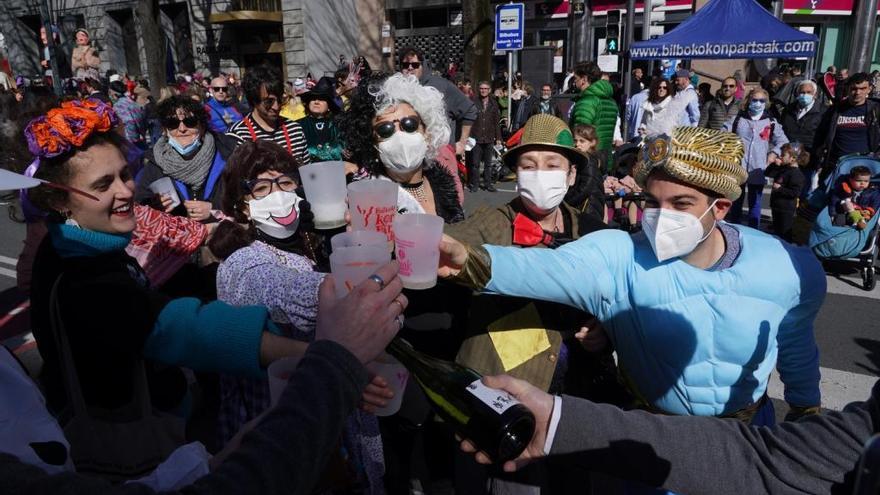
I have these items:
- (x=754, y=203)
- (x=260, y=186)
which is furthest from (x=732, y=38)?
(x=260, y=186)

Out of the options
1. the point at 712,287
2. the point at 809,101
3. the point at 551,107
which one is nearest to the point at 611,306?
the point at 712,287

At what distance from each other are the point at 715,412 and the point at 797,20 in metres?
25.9

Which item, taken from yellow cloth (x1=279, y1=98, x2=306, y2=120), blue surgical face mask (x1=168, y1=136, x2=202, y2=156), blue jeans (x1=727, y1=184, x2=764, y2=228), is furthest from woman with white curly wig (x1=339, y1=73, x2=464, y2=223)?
blue jeans (x1=727, y1=184, x2=764, y2=228)

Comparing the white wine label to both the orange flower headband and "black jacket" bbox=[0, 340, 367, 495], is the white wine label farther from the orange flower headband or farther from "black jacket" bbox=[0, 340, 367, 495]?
the orange flower headband

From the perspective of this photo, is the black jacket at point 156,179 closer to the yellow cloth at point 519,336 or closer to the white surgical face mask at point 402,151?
the white surgical face mask at point 402,151

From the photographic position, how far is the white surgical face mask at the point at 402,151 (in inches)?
120

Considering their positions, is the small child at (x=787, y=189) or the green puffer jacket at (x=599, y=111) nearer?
the small child at (x=787, y=189)

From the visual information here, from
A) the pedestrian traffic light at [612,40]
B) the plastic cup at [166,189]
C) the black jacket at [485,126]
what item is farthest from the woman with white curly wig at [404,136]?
the pedestrian traffic light at [612,40]

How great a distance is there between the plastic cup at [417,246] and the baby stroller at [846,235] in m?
5.85

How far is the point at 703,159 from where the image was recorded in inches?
73.8

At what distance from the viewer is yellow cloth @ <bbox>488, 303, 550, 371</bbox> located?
2.29 meters

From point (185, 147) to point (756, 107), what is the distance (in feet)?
24.1

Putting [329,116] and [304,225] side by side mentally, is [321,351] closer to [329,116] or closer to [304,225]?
[304,225]

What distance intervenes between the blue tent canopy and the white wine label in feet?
33.5
